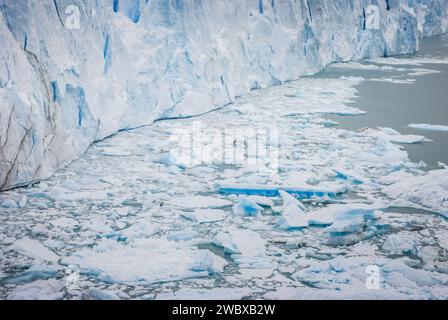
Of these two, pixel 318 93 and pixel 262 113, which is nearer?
pixel 262 113

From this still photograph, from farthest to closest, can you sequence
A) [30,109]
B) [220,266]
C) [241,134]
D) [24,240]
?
1. [241,134]
2. [30,109]
3. [24,240]
4. [220,266]

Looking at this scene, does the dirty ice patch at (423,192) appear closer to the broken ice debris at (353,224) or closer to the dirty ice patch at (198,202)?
the broken ice debris at (353,224)

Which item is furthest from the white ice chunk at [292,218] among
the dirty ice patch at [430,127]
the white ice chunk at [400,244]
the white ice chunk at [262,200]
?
the dirty ice patch at [430,127]

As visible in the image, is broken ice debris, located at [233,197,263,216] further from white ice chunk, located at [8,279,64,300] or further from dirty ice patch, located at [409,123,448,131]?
dirty ice patch, located at [409,123,448,131]

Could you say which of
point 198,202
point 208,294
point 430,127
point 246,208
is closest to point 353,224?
point 246,208

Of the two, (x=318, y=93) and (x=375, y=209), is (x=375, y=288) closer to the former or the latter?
(x=375, y=209)
